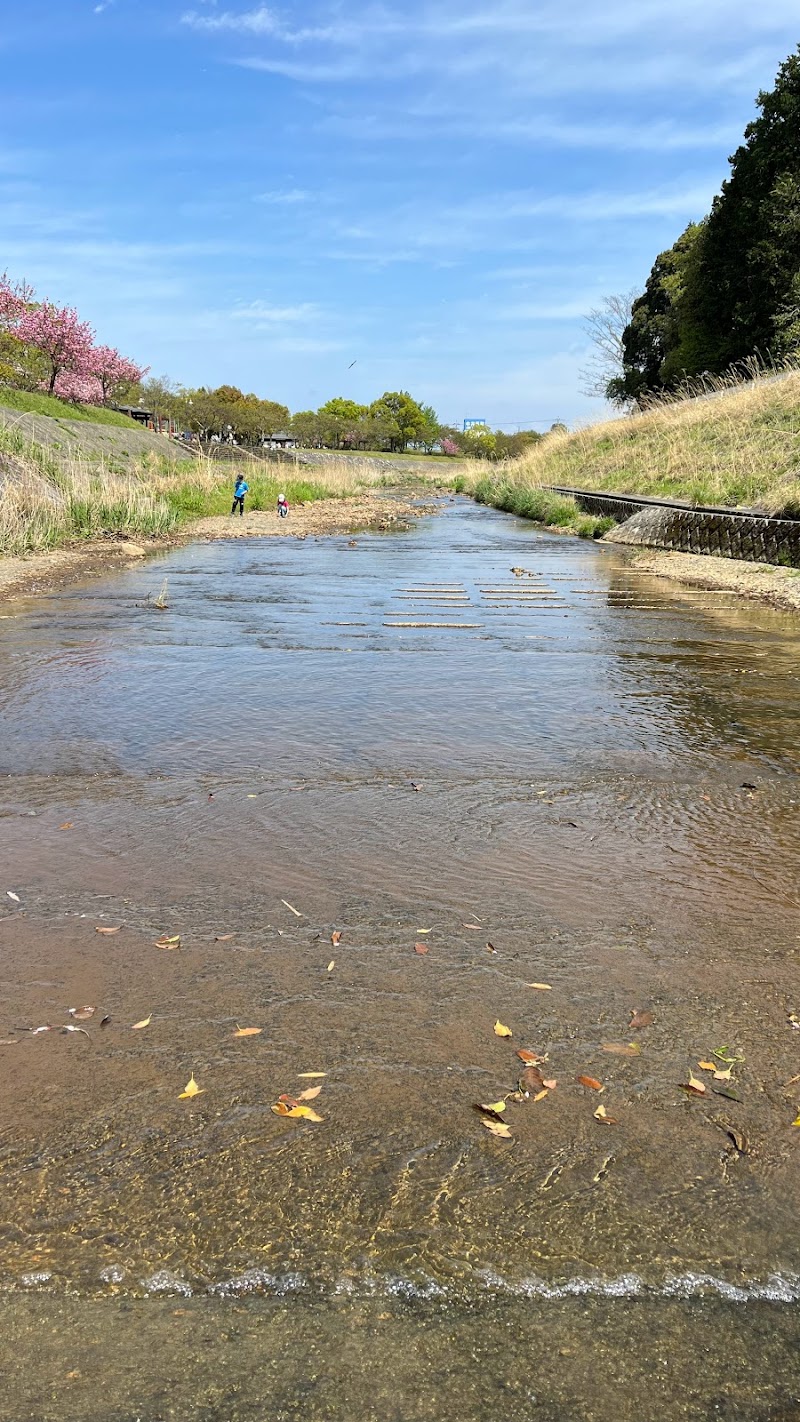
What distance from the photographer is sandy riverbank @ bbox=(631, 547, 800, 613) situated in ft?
40.9

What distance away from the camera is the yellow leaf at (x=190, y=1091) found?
245 cm

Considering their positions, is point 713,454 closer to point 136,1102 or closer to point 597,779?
point 597,779

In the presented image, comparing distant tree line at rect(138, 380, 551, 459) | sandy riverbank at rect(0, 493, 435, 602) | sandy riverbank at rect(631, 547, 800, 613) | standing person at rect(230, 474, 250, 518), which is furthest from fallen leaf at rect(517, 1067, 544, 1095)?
distant tree line at rect(138, 380, 551, 459)

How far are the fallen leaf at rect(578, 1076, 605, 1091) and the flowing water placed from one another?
0.05 meters

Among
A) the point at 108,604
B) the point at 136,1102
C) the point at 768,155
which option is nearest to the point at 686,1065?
the point at 136,1102

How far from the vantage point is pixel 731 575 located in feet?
47.2

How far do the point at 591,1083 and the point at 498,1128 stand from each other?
1.06 ft

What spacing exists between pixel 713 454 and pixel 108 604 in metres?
16.9

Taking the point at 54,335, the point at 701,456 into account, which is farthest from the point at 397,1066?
the point at 54,335

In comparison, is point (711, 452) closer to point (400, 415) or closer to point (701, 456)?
point (701, 456)

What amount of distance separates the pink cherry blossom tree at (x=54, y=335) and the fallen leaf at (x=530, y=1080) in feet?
158

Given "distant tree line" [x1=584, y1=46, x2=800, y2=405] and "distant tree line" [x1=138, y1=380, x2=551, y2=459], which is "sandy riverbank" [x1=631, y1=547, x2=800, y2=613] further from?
"distant tree line" [x1=138, y1=380, x2=551, y2=459]

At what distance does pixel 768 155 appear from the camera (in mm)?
33594

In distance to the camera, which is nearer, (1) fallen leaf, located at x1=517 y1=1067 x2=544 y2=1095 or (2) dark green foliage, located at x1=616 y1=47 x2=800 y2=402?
(1) fallen leaf, located at x1=517 y1=1067 x2=544 y2=1095
